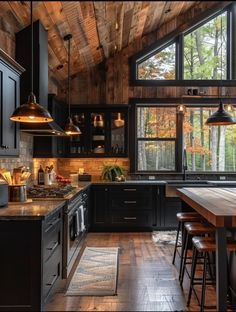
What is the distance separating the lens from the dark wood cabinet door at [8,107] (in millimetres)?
3414

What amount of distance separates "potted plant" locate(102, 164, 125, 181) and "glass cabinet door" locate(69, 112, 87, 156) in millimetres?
572

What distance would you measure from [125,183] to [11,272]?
155 inches

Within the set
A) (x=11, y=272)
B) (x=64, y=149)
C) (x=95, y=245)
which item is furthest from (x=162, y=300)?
(x=64, y=149)

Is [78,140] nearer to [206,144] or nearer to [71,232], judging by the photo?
[206,144]

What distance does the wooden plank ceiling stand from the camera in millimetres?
3887

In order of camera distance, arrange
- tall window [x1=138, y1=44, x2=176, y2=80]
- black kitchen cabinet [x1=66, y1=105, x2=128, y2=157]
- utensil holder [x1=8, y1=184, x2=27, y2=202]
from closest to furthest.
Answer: utensil holder [x1=8, y1=184, x2=27, y2=202] < black kitchen cabinet [x1=66, y1=105, x2=128, y2=157] < tall window [x1=138, y1=44, x2=176, y2=80]

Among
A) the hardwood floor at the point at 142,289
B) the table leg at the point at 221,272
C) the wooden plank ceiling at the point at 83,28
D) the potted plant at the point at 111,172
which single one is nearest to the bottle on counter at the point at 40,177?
the potted plant at the point at 111,172

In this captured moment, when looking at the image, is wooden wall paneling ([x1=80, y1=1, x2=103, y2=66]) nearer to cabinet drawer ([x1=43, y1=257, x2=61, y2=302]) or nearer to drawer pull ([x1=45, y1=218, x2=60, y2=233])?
drawer pull ([x1=45, y1=218, x2=60, y2=233])

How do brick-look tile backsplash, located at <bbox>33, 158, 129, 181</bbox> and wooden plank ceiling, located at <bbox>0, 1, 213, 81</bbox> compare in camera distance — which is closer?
wooden plank ceiling, located at <bbox>0, 1, 213, 81</bbox>

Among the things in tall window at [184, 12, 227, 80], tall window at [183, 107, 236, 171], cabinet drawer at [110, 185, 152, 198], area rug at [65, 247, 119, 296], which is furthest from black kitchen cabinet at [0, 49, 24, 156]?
tall window at [184, 12, 227, 80]

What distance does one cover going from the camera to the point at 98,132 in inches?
278

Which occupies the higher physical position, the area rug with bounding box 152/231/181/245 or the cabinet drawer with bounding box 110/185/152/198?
the cabinet drawer with bounding box 110/185/152/198

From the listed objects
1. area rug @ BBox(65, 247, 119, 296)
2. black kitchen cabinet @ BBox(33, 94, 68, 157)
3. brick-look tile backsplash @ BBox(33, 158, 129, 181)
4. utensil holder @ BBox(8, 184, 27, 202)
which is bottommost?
area rug @ BBox(65, 247, 119, 296)

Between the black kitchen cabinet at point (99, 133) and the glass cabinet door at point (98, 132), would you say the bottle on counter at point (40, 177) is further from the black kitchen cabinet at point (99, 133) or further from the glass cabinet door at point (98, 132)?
the glass cabinet door at point (98, 132)
